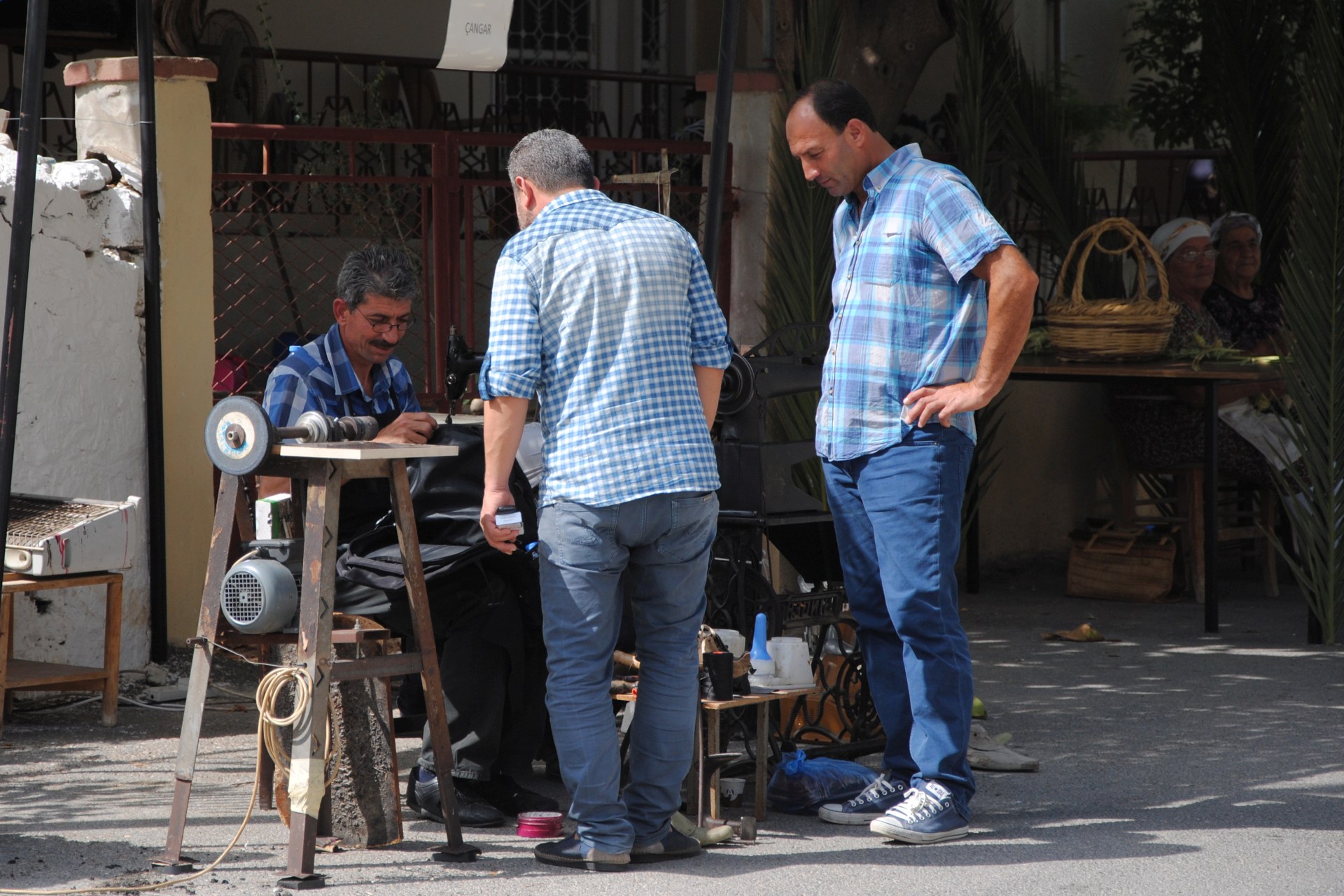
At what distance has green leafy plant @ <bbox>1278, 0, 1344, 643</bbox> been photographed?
650 cm

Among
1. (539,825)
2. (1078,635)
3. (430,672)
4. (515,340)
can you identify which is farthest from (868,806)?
(1078,635)

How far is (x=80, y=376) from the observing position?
5840mm

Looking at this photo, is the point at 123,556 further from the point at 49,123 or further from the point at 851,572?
the point at 49,123

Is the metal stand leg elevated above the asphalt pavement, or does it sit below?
above

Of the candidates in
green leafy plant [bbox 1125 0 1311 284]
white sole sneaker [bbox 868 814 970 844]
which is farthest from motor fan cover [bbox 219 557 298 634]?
green leafy plant [bbox 1125 0 1311 284]

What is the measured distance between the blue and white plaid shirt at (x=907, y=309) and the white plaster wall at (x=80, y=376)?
3024 mm

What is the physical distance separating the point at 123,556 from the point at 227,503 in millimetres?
1858

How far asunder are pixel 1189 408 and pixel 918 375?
13.2 feet

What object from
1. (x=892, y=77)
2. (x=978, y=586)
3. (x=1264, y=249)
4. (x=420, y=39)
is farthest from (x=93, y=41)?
(x=1264, y=249)

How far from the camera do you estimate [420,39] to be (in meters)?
12.2

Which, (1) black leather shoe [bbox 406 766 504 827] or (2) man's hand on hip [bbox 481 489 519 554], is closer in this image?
(2) man's hand on hip [bbox 481 489 519 554]

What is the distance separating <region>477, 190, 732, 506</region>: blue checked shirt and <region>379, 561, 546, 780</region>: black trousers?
1.78ft

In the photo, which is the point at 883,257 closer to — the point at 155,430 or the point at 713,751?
the point at 713,751

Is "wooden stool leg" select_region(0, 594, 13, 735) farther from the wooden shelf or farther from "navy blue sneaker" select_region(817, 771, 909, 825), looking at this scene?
"navy blue sneaker" select_region(817, 771, 909, 825)
